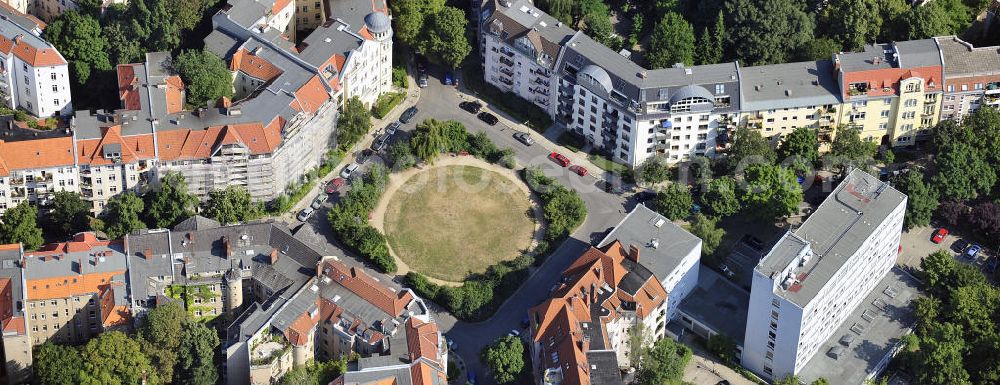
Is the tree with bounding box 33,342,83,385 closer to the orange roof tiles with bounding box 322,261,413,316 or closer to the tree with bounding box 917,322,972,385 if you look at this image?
the orange roof tiles with bounding box 322,261,413,316

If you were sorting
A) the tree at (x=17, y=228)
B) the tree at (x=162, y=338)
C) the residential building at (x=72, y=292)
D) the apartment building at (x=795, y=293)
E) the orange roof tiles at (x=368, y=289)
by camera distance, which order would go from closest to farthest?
the tree at (x=162, y=338), the residential building at (x=72, y=292), the orange roof tiles at (x=368, y=289), the apartment building at (x=795, y=293), the tree at (x=17, y=228)

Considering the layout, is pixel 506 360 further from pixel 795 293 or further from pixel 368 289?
pixel 795 293

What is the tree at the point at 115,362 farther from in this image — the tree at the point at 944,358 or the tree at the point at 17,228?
the tree at the point at 944,358

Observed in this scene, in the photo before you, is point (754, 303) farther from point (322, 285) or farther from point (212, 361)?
point (212, 361)

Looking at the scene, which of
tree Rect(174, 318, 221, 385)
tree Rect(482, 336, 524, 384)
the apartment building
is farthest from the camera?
the apartment building

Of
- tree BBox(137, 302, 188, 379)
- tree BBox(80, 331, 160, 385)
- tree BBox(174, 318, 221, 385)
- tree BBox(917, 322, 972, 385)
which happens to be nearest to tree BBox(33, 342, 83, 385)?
tree BBox(80, 331, 160, 385)

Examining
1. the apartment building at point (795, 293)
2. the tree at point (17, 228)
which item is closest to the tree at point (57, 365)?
the tree at point (17, 228)
